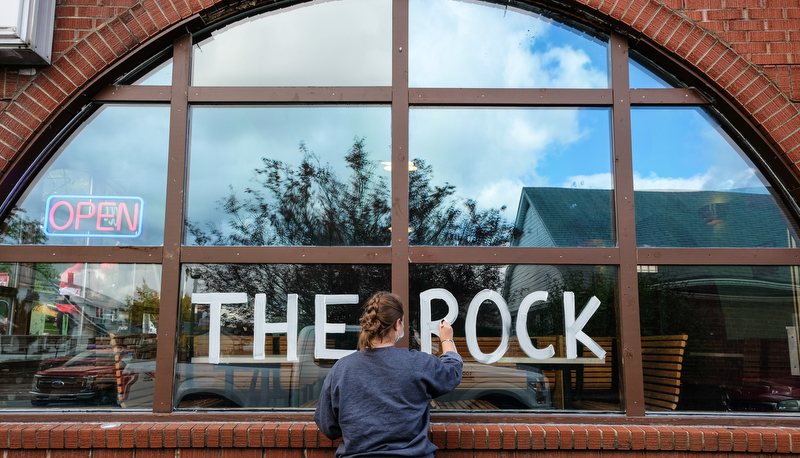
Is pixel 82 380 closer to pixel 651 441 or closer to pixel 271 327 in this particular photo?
pixel 271 327

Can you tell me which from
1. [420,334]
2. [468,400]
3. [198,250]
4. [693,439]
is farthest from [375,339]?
[693,439]

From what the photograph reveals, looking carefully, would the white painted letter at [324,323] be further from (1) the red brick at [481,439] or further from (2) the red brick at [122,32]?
(2) the red brick at [122,32]

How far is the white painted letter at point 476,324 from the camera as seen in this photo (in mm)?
3857

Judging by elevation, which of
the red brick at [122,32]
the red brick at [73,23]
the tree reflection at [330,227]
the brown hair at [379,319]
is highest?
the red brick at [73,23]

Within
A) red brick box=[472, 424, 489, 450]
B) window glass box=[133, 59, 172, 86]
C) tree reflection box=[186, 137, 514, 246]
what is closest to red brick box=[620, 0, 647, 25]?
tree reflection box=[186, 137, 514, 246]

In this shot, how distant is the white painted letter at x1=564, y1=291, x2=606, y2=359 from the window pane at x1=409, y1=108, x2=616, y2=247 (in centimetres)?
40

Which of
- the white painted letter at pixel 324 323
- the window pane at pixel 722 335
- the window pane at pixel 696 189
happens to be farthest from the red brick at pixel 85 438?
the window pane at pixel 696 189

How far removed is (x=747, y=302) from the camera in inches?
154

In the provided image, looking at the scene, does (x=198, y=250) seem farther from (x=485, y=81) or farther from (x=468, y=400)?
(x=485, y=81)

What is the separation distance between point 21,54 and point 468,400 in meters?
3.76

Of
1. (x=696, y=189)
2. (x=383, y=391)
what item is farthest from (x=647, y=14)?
(x=383, y=391)

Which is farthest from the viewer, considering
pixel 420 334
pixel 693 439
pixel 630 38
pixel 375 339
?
pixel 630 38

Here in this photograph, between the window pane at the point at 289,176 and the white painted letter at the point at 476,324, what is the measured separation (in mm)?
781

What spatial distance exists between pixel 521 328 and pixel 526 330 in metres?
0.04
